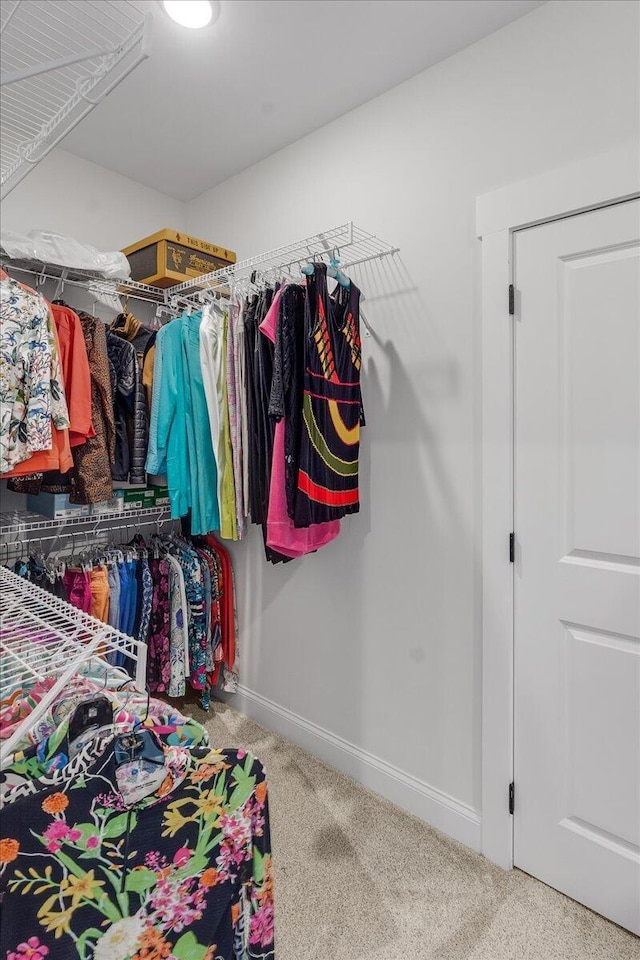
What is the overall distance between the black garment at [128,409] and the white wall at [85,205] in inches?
24.1

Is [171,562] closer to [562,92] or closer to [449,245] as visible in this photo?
[449,245]

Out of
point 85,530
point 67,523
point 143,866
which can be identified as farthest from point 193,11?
point 143,866

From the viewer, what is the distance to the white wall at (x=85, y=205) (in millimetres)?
2223

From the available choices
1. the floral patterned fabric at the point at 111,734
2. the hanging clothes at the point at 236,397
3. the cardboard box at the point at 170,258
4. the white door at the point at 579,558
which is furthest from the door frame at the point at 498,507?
the cardboard box at the point at 170,258

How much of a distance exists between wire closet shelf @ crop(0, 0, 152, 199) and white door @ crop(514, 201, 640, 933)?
1.17 m

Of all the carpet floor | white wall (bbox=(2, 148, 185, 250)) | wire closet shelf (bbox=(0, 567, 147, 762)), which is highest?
white wall (bbox=(2, 148, 185, 250))

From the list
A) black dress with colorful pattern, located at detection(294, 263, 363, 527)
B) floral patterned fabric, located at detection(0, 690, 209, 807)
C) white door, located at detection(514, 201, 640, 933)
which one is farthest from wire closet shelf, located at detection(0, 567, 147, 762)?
white door, located at detection(514, 201, 640, 933)

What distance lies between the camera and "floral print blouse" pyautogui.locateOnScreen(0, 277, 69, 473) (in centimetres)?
136

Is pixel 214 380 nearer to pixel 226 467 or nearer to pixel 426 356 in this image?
pixel 226 467

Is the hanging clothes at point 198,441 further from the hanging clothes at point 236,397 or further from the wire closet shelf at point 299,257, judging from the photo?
the wire closet shelf at point 299,257

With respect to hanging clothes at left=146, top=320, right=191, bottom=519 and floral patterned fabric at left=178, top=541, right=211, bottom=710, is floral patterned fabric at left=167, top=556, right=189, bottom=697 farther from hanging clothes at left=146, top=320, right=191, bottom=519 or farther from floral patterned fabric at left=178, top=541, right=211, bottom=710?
hanging clothes at left=146, top=320, right=191, bottom=519

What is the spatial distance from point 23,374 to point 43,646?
2.45 ft

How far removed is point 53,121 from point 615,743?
224cm

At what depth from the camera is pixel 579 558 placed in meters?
1.56
